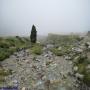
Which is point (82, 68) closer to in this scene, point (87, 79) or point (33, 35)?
point (87, 79)

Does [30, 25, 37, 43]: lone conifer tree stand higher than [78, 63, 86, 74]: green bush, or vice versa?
[30, 25, 37, 43]: lone conifer tree

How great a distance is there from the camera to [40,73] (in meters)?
23.4

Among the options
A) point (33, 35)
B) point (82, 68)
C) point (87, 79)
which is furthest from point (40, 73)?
point (33, 35)

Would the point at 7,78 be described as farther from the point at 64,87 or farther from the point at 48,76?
the point at 64,87

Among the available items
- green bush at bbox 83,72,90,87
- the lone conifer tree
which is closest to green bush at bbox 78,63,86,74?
green bush at bbox 83,72,90,87

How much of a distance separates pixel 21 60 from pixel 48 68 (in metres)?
5.74

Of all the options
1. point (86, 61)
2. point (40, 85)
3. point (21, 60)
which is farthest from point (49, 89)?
point (21, 60)

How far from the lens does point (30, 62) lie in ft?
92.8

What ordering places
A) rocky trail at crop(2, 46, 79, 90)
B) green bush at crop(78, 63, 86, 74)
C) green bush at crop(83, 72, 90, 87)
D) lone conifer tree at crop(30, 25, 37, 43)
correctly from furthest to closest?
lone conifer tree at crop(30, 25, 37, 43) → green bush at crop(78, 63, 86, 74) → green bush at crop(83, 72, 90, 87) → rocky trail at crop(2, 46, 79, 90)

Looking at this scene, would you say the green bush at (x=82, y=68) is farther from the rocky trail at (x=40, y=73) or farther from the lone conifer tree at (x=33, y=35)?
the lone conifer tree at (x=33, y=35)

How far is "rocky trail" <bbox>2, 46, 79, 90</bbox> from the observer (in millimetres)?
20172

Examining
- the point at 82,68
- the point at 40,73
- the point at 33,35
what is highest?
the point at 33,35

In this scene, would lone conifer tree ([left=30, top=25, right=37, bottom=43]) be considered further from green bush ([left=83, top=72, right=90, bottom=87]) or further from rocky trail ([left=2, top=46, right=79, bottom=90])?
green bush ([left=83, top=72, right=90, bottom=87])

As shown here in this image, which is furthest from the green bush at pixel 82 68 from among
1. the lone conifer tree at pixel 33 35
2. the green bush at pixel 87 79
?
the lone conifer tree at pixel 33 35
